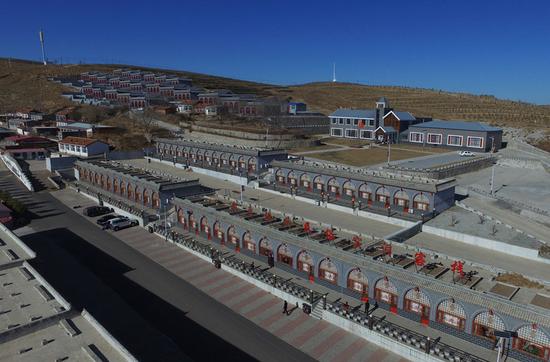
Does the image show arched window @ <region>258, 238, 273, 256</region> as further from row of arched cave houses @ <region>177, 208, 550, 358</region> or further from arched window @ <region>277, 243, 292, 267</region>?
arched window @ <region>277, 243, 292, 267</region>

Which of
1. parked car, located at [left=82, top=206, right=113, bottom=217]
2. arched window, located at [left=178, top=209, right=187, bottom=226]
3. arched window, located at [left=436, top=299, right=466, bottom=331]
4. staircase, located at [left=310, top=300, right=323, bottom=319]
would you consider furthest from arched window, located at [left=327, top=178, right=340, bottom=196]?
arched window, located at [left=436, top=299, right=466, bottom=331]

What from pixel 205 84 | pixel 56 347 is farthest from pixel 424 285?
pixel 205 84

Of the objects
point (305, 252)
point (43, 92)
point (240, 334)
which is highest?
point (43, 92)

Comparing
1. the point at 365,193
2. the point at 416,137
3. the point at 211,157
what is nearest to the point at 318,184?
the point at 365,193

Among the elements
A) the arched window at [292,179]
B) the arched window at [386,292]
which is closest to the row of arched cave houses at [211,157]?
the arched window at [292,179]

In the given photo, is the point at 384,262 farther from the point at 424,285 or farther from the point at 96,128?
the point at 96,128

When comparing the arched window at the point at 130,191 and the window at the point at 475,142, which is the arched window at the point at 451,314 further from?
the window at the point at 475,142
